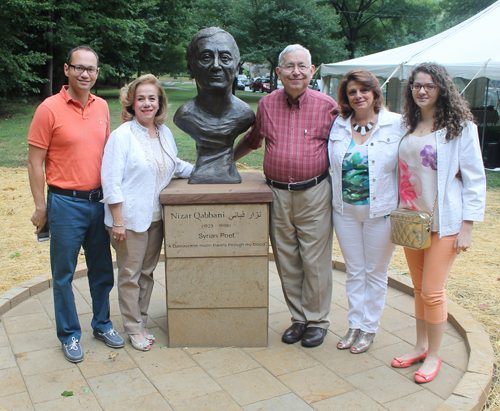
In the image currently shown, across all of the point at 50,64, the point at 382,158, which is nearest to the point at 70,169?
the point at 382,158

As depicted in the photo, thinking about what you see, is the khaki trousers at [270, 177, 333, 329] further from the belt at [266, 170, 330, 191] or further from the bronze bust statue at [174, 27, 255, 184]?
the bronze bust statue at [174, 27, 255, 184]

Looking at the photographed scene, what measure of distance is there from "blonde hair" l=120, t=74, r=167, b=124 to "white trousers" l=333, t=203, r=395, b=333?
1364 mm

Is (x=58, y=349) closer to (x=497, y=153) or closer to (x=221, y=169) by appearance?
(x=221, y=169)

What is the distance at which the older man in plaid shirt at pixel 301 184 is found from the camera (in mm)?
3244

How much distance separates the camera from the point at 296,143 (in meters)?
3.25

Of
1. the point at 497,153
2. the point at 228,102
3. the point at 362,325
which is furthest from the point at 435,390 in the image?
the point at 497,153

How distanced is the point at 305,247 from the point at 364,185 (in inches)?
24.4

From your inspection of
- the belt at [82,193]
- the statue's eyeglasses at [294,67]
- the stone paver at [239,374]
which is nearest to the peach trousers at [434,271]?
the stone paver at [239,374]

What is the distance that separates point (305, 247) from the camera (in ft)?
11.2

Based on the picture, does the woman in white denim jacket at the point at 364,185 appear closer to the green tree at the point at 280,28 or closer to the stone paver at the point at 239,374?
the stone paver at the point at 239,374

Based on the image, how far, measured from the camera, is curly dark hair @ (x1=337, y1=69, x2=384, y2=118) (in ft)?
9.93

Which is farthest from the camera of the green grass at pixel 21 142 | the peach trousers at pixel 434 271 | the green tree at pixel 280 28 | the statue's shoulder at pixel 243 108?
the green tree at pixel 280 28

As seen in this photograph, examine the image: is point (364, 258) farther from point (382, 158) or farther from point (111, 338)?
point (111, 338)

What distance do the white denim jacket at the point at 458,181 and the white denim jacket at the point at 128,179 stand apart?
176 centimetres
